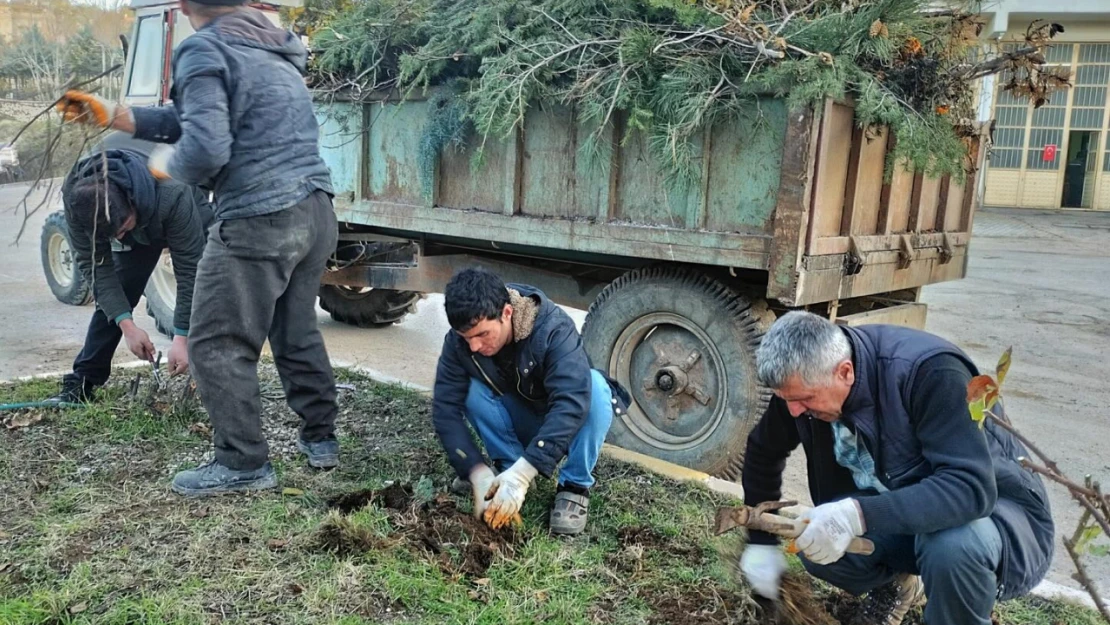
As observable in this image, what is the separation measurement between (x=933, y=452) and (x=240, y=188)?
251 centimetres

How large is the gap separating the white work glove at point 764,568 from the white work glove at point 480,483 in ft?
3.09

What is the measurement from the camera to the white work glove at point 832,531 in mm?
2344

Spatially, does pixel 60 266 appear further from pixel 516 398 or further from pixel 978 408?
pixel 978 408

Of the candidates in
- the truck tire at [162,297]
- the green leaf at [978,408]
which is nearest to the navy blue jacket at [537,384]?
the green leaf at [978,408]

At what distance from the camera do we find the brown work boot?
8.77 ft

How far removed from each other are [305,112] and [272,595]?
1.81m

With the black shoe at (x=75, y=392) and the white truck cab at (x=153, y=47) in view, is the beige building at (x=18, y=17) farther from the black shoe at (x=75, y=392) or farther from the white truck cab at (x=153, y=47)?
the white truck cab at (x=153, y=47)

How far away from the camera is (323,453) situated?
3.83 metres

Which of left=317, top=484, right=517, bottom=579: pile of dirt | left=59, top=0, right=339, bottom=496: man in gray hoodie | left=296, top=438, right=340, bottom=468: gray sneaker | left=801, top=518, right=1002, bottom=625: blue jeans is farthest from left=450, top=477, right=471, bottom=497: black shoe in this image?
left=801, top=518, right=1002, bottom=625: blue jeans

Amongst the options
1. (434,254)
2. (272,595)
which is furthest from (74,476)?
(434,254)

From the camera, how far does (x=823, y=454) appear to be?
2662 millimetres

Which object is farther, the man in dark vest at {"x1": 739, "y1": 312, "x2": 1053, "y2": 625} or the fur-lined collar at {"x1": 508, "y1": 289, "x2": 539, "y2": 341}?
the fur-lined collar at {"x1": 508, "y1": 289, "x2": 539, "y2": 341}

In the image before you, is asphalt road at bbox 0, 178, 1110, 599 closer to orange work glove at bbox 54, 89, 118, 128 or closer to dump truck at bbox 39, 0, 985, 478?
orange work glove at bbox 54, 89, 118, 128

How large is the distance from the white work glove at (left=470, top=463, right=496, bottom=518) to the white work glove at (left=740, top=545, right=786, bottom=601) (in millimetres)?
943
